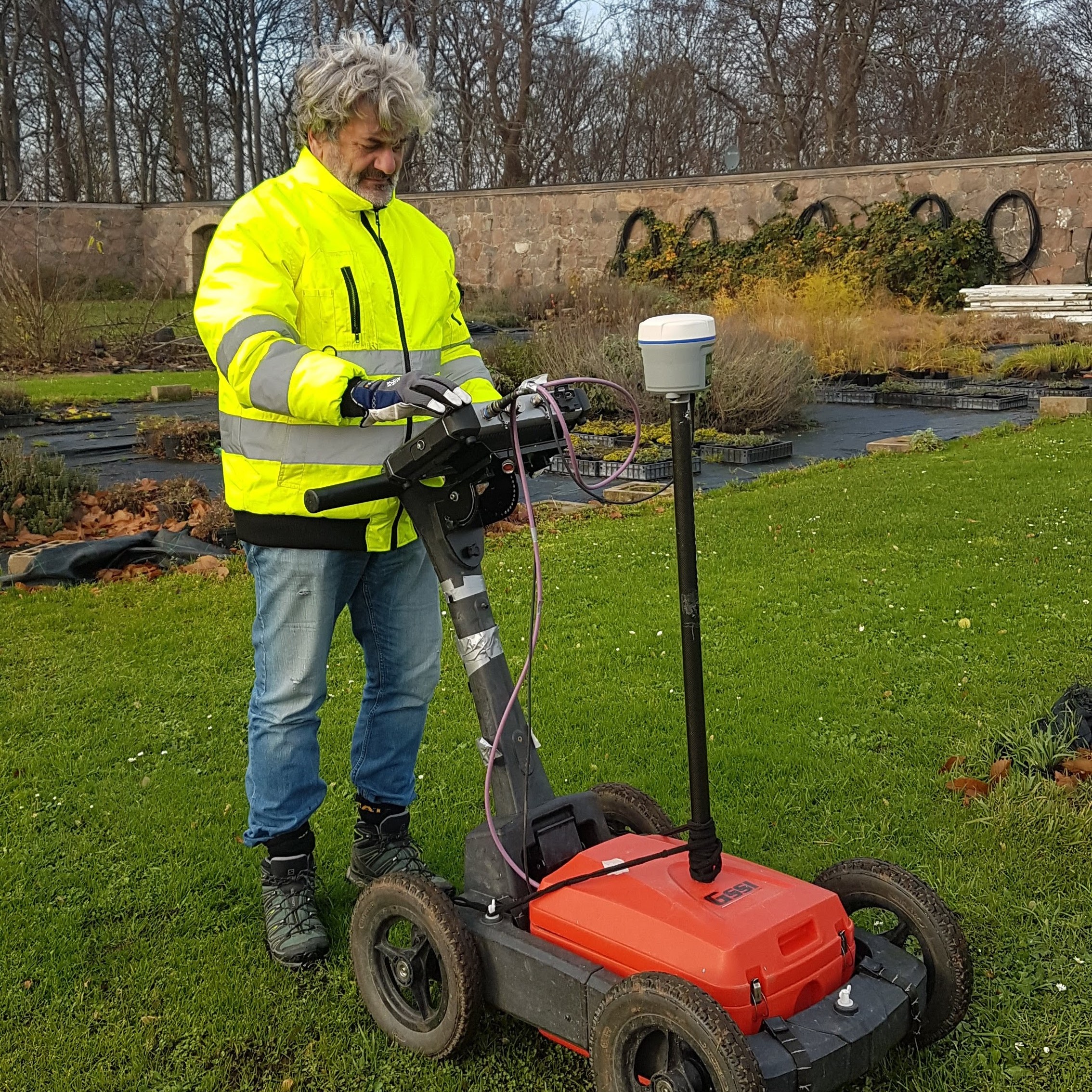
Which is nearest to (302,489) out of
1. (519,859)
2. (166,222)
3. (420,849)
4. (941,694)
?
(519,859)

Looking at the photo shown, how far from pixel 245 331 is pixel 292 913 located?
1413mm

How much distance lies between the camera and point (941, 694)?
4.46m

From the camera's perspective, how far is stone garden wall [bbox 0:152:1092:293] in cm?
2092

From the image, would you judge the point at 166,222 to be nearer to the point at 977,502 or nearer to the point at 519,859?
the point at 977,502

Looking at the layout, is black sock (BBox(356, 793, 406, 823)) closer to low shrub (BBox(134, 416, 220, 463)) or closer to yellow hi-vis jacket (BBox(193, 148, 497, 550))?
yellow hi-vis jacket (BBox(193, 148, 497, 550))

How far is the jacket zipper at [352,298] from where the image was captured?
2.64 metres

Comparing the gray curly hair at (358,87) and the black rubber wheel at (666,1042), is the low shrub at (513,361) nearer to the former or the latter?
the gray curly hair at (358,87)

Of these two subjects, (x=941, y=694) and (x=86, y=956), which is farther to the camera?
(x=941, y=694)

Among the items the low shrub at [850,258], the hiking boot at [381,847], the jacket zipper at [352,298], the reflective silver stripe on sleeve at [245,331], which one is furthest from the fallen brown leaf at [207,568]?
A: the low shrub at [850,258]

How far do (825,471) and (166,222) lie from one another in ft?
88.6

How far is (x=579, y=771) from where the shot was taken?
394cm

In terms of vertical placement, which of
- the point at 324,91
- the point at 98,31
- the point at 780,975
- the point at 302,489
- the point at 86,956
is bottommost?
the point at 86,956

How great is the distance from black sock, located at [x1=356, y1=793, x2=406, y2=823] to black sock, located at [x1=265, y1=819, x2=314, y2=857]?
0.18 metres

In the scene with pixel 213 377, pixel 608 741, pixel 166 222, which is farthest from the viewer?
pixel 166 222
